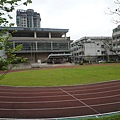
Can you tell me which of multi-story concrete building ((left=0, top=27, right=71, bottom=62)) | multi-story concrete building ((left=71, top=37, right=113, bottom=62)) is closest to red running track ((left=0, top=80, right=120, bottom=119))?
multi-story concrete building ((left=0, top=27, right=71, bottom=62))

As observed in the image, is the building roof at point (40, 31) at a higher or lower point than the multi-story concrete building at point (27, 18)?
lower

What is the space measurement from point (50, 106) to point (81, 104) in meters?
1.80

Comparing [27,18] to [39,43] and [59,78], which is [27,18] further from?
[59,78]

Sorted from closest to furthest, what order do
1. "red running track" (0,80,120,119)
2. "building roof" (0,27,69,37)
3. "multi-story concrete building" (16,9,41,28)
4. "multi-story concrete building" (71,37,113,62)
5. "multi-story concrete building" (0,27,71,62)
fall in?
"red running track" (0,80,120,119) < "multi-story concrete building" (0,27,71,62) < "multi-story concrete building" (71,37,113,62) < "building roof" (0,27,69,37) < "multi-story concrete building" (16,9,41,28)

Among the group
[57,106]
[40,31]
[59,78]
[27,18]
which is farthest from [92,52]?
[57,106]

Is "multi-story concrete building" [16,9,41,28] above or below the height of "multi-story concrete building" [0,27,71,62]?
above

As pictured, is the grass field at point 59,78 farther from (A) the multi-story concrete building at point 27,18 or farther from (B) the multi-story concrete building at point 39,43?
(A) the multi-story concrete building at point 27,18

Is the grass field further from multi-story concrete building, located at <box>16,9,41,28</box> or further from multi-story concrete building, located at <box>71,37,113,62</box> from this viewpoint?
multi-story concrete building, located at <box>16,9,41,28</box>

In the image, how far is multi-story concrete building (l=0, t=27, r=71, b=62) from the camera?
67000 mm

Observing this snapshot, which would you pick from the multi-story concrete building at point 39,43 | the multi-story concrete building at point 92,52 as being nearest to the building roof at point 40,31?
the multi-story concrete building at point 39,43

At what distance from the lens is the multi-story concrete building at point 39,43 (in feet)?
220

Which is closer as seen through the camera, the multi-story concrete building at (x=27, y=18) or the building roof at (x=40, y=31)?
the building roof at (x=40, y=31)

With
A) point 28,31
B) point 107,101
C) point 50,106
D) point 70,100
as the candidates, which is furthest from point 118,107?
point 28,31

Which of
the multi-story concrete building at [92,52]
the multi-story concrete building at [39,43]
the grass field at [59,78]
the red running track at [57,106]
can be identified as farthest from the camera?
the multi-story concrete building at [92,52]
